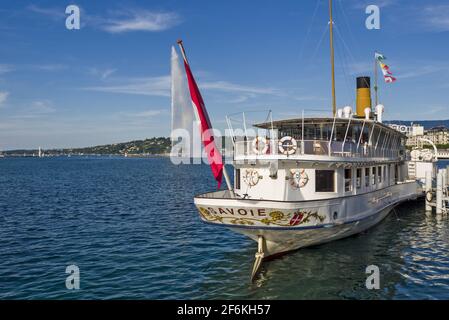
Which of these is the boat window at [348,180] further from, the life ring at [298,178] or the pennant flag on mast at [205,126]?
the pennant flag on mast at [205,126]

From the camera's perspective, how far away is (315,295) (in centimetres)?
1410

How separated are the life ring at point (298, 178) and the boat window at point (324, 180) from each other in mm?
650

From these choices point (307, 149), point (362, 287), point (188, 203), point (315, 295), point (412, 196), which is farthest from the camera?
point (188, 203)

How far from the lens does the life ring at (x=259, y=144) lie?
58.4ft

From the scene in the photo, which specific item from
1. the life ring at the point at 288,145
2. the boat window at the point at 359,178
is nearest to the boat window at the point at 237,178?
the life ring at the point at 288,145

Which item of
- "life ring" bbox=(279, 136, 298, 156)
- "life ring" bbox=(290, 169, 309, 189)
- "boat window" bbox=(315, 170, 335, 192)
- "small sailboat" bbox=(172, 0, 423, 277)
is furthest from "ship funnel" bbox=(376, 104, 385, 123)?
"life ring" bbox=(279, 136, 298, 156)

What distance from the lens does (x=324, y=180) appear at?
18.3 m

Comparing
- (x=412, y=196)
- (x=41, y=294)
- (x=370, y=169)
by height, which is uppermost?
(x=370, y=169)

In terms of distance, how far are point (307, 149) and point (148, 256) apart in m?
10.3

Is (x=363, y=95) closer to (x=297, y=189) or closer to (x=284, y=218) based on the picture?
(x=297, y=189)

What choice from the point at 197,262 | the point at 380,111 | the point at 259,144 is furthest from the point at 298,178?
the point at 380,111

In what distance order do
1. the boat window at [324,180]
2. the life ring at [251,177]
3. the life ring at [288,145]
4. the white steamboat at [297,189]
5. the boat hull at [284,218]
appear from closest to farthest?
1. the boat hull at [284,218]
2. the white steamboat at [297,189]
3. the life ring at [288,145]
4. the boat window at [324,180]
5. the life ring at [251,177]
